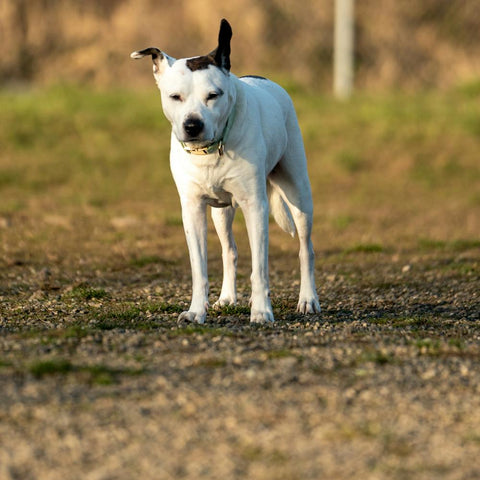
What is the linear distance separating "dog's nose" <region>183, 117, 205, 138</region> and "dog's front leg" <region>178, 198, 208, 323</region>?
2.30 ft

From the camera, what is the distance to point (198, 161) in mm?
6793

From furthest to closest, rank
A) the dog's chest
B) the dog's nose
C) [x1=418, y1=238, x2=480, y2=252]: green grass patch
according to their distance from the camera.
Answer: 1. [x1=418, y1=238, x2=480, y2=252]: green grass patch
2. the dog's chest
3. the dog's nose

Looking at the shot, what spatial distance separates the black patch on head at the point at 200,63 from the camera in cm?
657

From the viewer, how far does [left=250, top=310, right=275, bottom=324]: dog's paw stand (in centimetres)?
688

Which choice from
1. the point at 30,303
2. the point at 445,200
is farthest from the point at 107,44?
the point at 30,303

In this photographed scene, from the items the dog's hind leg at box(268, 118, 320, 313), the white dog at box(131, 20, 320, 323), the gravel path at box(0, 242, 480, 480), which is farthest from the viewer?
the dog's hind leg at box(268, 118, 320, 313)

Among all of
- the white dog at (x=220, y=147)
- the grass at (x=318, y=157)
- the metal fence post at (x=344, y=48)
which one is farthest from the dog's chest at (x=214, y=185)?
the metal fence post at (x=344, y=48)

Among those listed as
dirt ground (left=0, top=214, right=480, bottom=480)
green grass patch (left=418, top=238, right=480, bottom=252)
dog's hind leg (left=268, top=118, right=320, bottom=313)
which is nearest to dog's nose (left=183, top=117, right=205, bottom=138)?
dirt ground (left=0, top=214, right=480, bottom=480)

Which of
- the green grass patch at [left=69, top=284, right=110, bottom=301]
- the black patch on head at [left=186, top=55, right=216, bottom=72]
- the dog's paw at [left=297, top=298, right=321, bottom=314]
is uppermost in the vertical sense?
the black patch on head at [left=186, top=55, right=216, bottom=72]

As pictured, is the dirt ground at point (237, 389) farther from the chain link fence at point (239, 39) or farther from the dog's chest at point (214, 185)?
the chain link fence at point (239, 39)

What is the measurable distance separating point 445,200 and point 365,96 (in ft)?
18.5

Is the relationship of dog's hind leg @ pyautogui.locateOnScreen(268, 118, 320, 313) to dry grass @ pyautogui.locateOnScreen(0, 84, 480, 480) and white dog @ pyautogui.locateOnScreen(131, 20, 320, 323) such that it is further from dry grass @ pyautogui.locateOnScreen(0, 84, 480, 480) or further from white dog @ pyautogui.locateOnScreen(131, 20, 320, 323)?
dry grass @ pyautogui.locateOnScreen(0, 84, 480, 480)

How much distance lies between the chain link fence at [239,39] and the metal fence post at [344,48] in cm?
97

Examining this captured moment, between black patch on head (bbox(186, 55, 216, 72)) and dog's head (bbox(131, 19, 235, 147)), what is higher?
black patch on head (bbox(186, 55, 216, 72))
